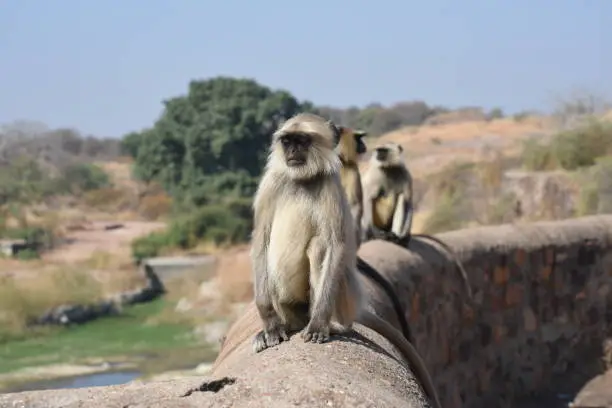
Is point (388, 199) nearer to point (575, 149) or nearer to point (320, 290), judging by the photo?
point (320, 290)

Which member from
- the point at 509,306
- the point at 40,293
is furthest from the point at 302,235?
the point at 40,293

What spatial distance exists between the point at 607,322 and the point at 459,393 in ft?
9.05

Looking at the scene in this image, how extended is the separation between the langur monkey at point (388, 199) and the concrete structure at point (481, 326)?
0.71ft

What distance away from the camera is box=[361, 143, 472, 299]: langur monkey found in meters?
8.45

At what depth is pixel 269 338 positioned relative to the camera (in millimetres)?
4566

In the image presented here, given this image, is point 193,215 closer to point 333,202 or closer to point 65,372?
point 65,372

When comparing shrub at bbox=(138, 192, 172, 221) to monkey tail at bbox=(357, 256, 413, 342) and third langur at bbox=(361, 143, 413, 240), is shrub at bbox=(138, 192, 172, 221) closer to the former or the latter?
third langur at bbox=(361, 143, 413, 240)

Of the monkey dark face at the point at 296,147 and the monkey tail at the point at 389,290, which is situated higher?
the monkey dark face at the point at 296,147

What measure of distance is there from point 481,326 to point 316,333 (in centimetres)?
467

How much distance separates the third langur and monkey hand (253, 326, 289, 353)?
3.71 m

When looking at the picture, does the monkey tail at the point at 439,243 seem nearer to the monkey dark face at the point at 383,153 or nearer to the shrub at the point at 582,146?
the monkey dark face at the point at 383,153

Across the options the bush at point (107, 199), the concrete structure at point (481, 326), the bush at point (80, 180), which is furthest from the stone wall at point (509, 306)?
the bush at point (80, 180)

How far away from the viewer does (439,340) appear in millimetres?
8047

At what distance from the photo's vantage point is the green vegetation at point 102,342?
20.2 metres
